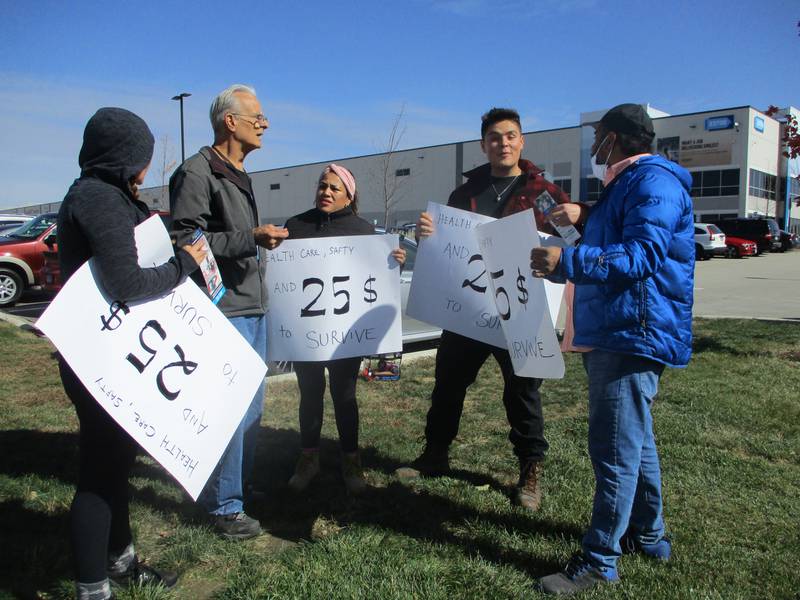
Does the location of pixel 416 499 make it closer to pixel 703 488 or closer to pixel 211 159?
pixel 703 488

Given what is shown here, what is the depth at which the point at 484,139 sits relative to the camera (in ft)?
12.2

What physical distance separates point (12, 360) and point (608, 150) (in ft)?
22.2

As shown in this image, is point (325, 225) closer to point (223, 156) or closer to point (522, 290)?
point (223, 156)

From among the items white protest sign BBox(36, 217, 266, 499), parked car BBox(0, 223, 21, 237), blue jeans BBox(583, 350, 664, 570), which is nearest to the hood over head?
white protest sign BBox(36, 217, 266, 499)

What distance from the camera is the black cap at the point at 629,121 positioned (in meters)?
2.55

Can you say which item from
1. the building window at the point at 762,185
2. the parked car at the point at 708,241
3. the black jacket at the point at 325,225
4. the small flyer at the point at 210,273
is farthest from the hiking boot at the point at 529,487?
the building window at the point at 762,185

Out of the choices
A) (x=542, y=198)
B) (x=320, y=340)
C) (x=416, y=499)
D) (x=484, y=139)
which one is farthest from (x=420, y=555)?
(x=484, y=139)

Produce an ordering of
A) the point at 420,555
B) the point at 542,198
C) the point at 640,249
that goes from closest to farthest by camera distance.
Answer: the point at 640,249 → the point at 420,555 → the point at 542,198

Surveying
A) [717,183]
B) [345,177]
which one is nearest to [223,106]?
[345,177]

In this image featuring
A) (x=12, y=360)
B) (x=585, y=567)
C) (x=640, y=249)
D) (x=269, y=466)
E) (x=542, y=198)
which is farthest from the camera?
(x=12, y=360)

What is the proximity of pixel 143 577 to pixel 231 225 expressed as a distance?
5.12ft

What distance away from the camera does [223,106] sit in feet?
9.83

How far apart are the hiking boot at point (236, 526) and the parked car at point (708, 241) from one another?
29281 mm

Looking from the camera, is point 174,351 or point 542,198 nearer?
point 174,351
